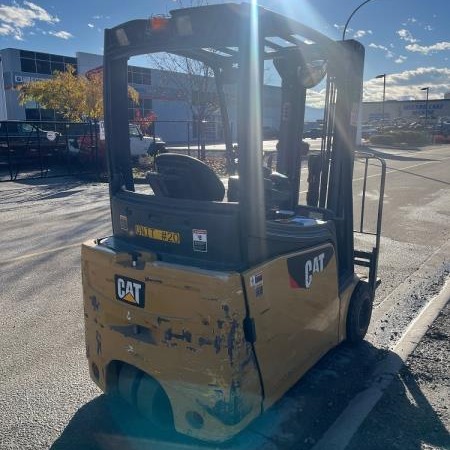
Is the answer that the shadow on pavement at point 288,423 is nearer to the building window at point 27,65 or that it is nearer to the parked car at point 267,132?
the parked car at point 267,132

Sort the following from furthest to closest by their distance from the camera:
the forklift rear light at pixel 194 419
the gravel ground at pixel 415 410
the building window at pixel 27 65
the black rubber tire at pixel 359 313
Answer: the building window at pixel 27 65
the black rubber tire at pixel 359 313
the gravel ground at pixel 415 410
the forklift rear light at pixel 194 419

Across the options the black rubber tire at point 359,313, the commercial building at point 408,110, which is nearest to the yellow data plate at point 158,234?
the black rubber tire at point 359,313

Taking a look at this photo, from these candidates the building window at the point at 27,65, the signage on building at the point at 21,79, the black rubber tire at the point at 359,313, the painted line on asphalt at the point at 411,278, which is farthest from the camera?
the building window at the point at 27,65

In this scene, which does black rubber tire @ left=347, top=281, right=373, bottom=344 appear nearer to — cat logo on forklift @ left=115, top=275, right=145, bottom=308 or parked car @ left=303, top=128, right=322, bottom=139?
parked car @ left=303, top=128, right=322, bottom=139

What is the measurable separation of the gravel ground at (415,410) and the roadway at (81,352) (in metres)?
0.24

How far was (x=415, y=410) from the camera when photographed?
3.39 meters

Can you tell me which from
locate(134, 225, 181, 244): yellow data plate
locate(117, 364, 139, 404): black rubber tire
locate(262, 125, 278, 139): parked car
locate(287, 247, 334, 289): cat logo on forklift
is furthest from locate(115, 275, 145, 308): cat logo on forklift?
locate(262, 125, 278, 139): parked car

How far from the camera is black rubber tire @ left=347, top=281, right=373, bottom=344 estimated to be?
13.5ft

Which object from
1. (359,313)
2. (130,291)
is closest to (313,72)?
(359,313)

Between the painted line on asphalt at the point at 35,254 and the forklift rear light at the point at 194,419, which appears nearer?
the forklift rear light at the point at 194,419

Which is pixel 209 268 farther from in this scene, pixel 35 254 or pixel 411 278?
pixel 35 254

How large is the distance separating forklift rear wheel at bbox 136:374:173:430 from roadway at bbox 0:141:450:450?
0.10 metres

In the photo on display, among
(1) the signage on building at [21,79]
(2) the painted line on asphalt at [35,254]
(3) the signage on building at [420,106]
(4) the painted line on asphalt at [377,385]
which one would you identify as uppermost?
(1) the signage on building at [21,79]

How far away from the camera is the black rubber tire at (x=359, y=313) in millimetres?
4120
